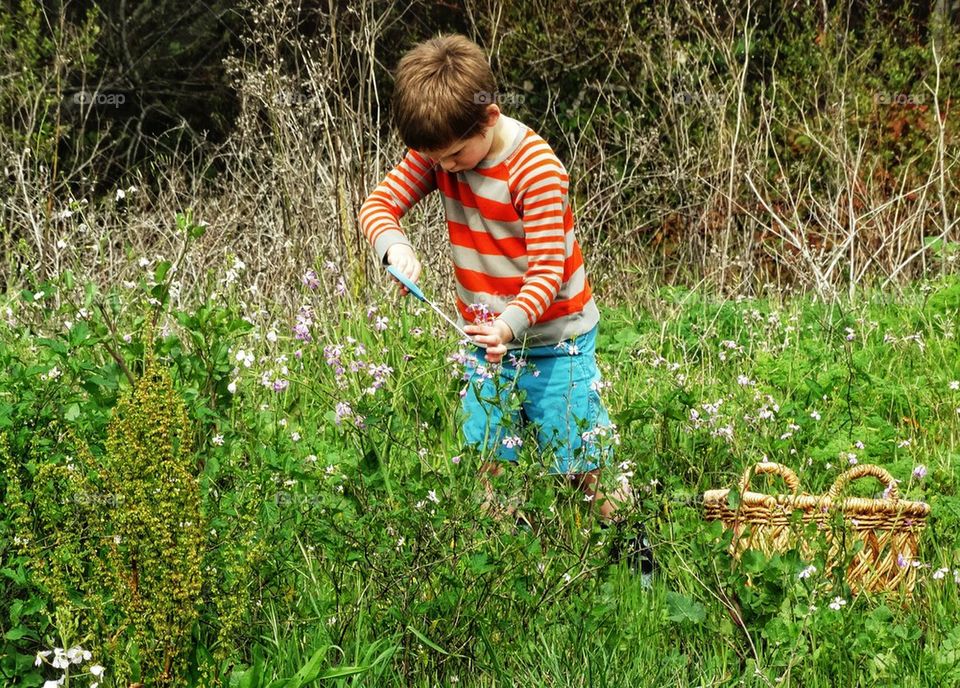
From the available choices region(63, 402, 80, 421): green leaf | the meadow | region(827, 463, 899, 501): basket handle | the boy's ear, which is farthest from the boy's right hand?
region(827, 463, 899, 501): basket handle

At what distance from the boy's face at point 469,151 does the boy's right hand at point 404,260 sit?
0.25 m

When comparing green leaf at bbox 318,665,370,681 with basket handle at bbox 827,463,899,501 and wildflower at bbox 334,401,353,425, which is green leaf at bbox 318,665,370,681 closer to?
wildflower at bbox 334,401,353,425

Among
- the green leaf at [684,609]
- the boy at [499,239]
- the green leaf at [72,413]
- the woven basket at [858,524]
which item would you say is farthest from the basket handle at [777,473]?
the green leaf at [72,413]

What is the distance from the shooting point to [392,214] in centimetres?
348

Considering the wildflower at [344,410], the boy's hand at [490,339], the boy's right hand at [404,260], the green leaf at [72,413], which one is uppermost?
the boy's right hand at [404,260]

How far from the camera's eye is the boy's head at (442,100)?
3.09 metres

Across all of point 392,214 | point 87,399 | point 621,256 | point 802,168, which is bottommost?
point 621,256

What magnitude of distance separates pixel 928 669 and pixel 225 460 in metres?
1.65

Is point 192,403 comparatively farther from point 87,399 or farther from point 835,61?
point 835,61

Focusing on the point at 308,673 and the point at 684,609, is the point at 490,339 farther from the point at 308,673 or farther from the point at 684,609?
the point at 308,673

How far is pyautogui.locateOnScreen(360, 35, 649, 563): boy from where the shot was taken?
3092mm

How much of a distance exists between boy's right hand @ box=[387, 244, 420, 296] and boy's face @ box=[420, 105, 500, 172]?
0.83 ft

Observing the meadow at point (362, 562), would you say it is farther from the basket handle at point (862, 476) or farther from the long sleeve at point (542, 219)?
the long sleeve at point (542, 219)

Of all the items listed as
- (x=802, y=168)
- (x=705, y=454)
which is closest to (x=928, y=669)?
(x=705, y=454)
